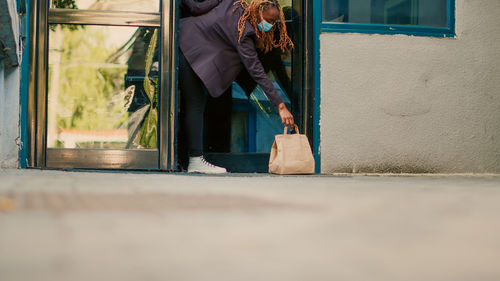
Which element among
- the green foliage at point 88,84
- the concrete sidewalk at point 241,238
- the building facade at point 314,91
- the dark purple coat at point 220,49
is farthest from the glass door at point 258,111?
the concrete sidewalk at point 241,238

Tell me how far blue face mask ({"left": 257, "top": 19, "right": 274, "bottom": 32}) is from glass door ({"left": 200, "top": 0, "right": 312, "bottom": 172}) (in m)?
0.41

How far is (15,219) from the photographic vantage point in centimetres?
126

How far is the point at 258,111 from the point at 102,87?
1.28 meters

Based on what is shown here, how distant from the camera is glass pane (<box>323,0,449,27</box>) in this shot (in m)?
4.11

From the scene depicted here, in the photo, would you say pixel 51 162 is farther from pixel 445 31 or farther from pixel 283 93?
pixel 445 31

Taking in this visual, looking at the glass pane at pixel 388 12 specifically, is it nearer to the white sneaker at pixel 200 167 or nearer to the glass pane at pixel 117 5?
the glass pane at pixel 117 5

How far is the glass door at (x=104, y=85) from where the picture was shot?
12.2 feet

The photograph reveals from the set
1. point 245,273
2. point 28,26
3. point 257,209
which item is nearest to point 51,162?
point 28,26

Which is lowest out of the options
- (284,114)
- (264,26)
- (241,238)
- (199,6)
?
(241,238)

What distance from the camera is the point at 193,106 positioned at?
3.75 metres

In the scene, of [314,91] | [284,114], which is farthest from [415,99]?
[284,114]

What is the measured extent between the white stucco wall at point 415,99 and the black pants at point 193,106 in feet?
3.19

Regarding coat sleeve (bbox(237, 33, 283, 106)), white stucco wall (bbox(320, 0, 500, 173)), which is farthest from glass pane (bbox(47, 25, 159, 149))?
white stucco wall (bbox(320, 0, 500, 173))

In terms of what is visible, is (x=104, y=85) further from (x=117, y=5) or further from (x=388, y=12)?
(x=388, y=12)
